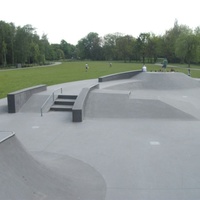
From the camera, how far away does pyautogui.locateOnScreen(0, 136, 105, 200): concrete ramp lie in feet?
13.6

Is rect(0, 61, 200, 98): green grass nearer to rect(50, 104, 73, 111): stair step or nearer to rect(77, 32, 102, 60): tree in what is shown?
rect(50, 104, 73, 111): stair step

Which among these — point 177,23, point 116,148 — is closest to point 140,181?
point 116,148

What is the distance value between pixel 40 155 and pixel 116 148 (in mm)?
2417

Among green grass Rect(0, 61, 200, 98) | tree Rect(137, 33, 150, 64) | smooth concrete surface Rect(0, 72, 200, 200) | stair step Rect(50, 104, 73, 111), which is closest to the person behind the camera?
smooth concrete surface Rect(0, 72, 200, 200)

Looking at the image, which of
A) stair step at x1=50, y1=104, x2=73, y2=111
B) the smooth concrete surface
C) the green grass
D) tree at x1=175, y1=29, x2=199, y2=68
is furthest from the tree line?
stair step at x1=50, y1=104, x2=73, y2=111

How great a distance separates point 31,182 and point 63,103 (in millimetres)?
8908

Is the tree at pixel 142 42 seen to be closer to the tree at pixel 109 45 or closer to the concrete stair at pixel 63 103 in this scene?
the tree at pixel 109 45

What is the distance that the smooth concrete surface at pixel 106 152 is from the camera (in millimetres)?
4883

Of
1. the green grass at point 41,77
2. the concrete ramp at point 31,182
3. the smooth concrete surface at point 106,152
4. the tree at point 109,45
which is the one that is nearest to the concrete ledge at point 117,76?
the green grass at point 41,77

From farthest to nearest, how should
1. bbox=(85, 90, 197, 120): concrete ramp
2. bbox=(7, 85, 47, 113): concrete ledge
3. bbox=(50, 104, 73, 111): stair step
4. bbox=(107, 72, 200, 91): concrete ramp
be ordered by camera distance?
bbox=(107, 72, 200, 91): concrete ramp → bbox=(50, 104, 73, 111): stair step → bbox=(7, 85, 47, 113): concrete ledge → bbox=(85, 90, 197, 120): concrete ramp

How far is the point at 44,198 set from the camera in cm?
433

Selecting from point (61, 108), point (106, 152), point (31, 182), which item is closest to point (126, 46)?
point (61, 108)

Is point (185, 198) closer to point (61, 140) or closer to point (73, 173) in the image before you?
point (73, 173)

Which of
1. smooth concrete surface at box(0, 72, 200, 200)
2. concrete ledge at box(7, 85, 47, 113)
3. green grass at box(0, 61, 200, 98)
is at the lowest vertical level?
smooth concrete surface at box(0, 72, 200, 200)
